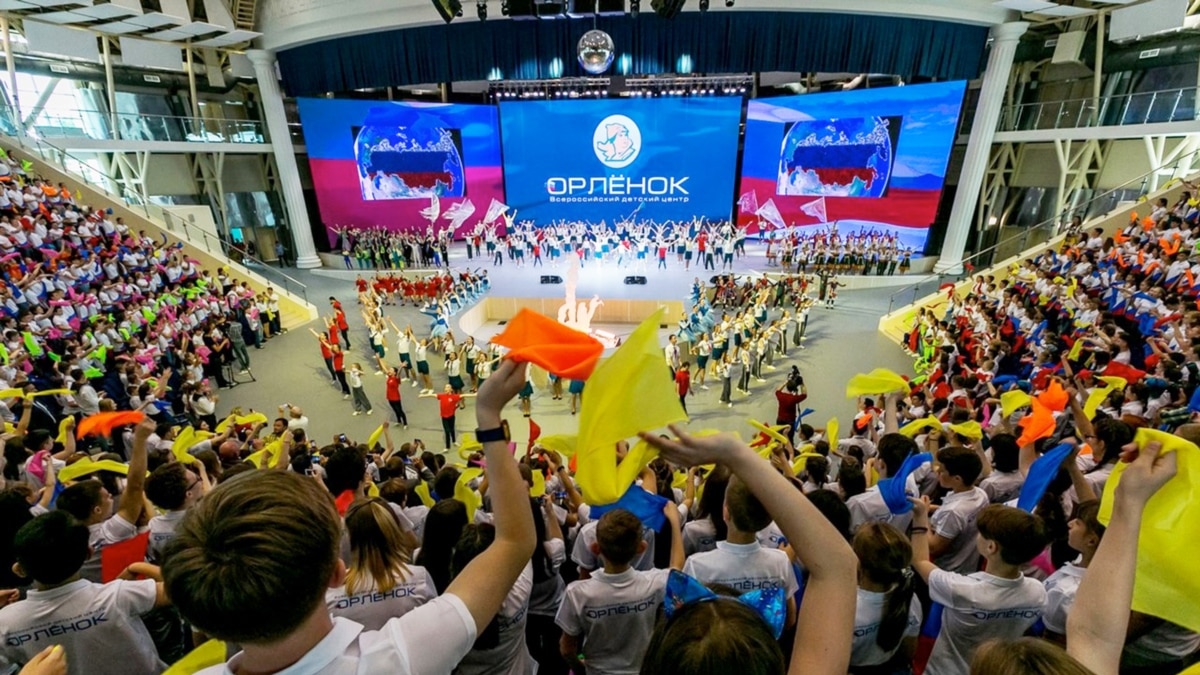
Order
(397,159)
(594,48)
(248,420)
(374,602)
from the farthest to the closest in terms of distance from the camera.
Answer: (397,159) < (594,48) < (248,420) < (374,602)

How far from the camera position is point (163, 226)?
46.6 ft

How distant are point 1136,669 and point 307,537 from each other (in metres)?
2.48

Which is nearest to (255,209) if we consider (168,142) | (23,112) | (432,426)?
(168,142)

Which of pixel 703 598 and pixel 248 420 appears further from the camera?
pixel 248 420

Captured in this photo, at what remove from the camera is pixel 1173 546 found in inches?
50.5

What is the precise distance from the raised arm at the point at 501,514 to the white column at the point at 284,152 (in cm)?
2054

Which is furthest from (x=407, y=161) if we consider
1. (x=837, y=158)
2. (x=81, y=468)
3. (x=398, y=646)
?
(x=398, y=646)

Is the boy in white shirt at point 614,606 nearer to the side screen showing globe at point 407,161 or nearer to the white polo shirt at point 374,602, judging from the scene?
the white polo shirt at point 374,602

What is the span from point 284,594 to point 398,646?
0.21m

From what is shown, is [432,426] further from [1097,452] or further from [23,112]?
[23,112]

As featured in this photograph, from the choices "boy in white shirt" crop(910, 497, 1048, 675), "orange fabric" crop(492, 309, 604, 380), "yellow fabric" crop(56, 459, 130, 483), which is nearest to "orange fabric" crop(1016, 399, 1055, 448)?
"boy in white shirt" crop(910, 497, 1048, 675)

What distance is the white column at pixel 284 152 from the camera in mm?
17578

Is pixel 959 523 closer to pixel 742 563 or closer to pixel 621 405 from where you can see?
pixel 742 563

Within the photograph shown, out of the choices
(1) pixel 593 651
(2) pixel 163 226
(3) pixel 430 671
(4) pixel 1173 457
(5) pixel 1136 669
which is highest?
(4) pixel 1173 457
